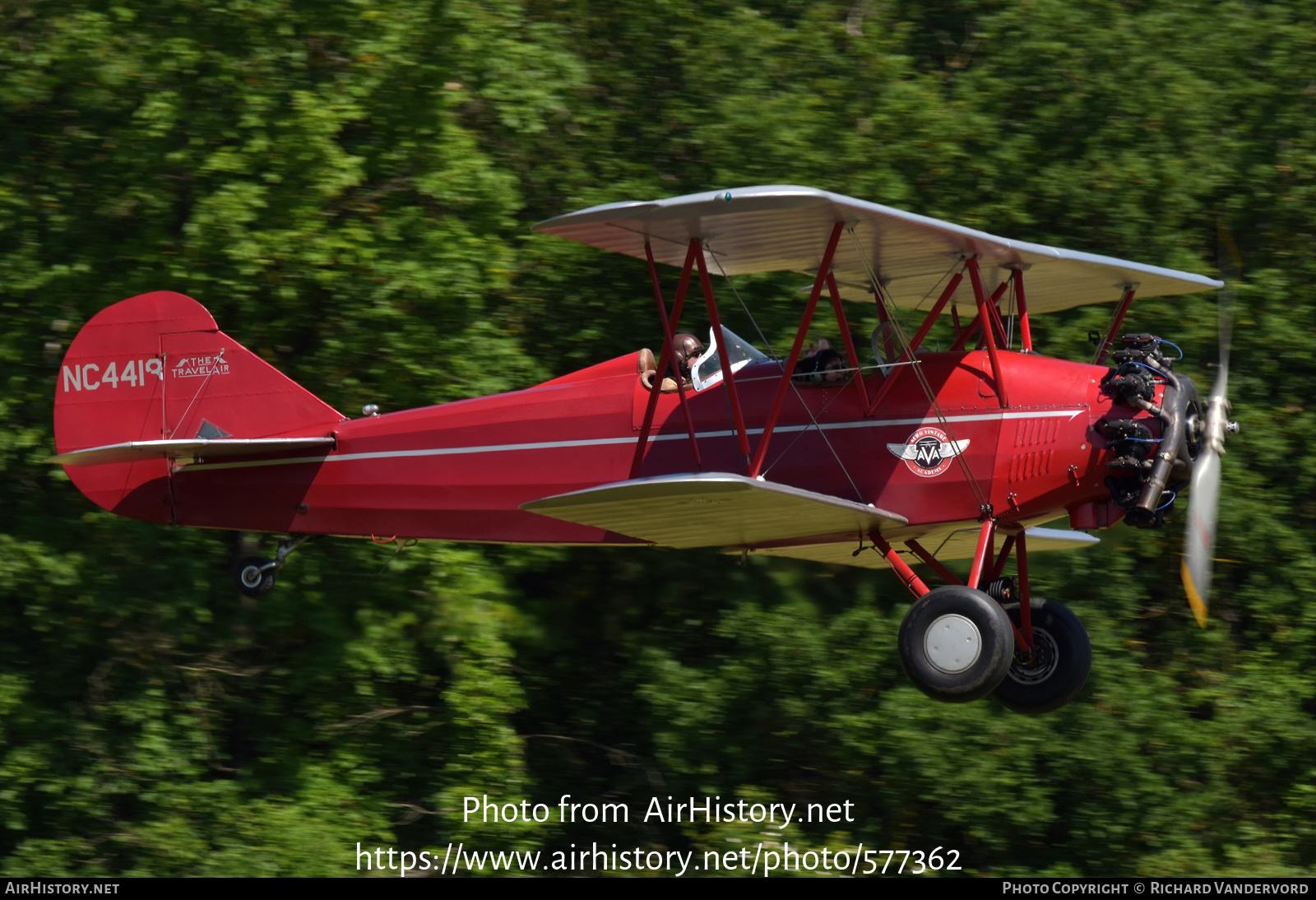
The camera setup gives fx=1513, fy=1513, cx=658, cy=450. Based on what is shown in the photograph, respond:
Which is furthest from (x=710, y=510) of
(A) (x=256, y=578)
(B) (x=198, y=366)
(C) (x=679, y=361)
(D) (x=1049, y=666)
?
(B) (x=198, y=366)

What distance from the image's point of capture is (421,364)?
40.1 feet

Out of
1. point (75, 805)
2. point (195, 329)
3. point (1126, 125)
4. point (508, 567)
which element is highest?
point (1126, 125)

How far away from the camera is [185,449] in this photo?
9547mm

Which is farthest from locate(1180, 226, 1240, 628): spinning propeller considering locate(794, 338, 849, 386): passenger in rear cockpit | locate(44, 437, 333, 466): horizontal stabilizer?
locate(44, 437, 333, 466): horizontal stabilizer

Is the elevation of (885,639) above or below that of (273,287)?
below

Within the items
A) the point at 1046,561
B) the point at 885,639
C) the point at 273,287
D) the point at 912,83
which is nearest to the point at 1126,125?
the point at 912,83

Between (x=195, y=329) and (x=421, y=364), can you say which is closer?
(x=195, y=329)

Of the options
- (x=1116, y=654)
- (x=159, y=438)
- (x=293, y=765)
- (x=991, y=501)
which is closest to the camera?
(x=991, y=501)

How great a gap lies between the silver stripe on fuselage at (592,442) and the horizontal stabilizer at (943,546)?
81 centimetres

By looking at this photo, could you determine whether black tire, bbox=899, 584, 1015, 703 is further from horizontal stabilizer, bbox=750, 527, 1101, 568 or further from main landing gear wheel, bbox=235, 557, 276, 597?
main landing gear wheel, bbox=235, 557, 276, 597

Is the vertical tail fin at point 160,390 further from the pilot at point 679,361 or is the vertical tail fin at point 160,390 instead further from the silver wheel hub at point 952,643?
the silver wheel hub at point 952,643

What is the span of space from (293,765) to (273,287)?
406 centimetres

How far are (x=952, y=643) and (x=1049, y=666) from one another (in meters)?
1.47

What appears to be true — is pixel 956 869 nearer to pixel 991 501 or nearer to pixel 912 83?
pixel 991 501
